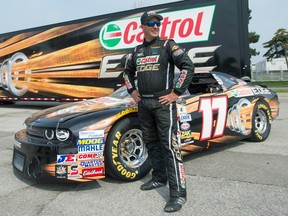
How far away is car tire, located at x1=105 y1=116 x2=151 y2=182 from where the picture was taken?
3781 mm

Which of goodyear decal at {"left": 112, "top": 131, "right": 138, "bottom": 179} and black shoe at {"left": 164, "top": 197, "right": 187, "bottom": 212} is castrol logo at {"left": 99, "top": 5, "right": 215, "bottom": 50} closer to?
goodyear decal at {"left": 112, "top": 131, "right": 138, "bottom": 179}

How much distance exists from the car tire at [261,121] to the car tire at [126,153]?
246cm

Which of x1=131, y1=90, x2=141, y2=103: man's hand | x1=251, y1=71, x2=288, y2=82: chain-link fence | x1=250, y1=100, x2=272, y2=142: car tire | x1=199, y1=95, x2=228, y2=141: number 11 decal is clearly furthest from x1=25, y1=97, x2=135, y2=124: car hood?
x1=251, y1=71, x2=288, y2=82: chain-link fence

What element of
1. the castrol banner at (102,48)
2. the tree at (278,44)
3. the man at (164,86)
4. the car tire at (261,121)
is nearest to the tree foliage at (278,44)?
the tree at (278,44)

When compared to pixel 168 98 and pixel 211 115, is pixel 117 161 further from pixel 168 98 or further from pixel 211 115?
pixel 211 115

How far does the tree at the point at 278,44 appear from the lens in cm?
4244

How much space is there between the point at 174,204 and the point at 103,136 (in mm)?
1103

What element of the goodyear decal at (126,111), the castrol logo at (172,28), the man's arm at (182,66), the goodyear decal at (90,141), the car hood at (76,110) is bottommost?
the goodyear decal at (90,141)

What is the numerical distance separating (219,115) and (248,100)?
38.5 inches

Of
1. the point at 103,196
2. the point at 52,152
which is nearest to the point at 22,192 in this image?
the point at 52,152

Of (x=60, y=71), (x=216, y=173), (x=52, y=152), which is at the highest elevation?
(x=60, y=71)

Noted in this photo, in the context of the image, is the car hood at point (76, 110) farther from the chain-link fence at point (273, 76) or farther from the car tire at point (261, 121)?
the chain-link fence at point (273, 76)

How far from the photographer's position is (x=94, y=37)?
11297mm

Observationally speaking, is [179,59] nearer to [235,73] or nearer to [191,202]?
[191,202]
